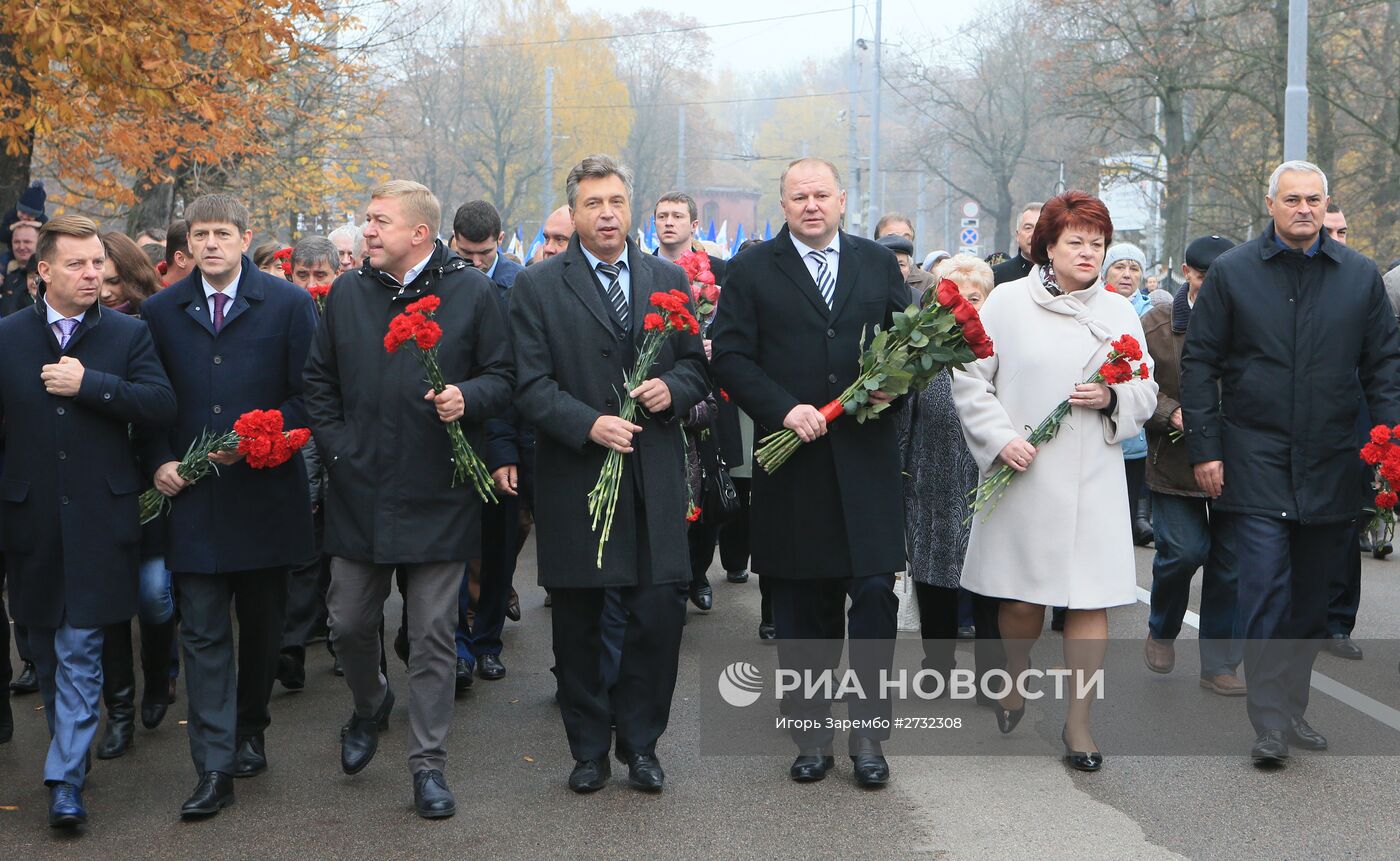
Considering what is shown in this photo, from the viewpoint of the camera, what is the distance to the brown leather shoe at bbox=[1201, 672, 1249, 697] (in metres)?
7.23

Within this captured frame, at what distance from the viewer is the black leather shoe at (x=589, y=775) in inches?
228

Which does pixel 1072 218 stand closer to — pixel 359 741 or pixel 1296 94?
pixel 359 741

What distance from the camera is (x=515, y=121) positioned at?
2776 inches

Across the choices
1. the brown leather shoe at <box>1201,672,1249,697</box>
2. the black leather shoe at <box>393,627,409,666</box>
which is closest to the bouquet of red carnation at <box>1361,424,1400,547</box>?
the brown leather shoe at <box>1201,672,1249,697</box>

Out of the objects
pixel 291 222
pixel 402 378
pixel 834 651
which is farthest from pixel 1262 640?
pixel 291 222

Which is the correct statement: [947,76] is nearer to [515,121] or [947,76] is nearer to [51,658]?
[515,121]

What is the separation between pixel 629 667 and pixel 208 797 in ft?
5.07

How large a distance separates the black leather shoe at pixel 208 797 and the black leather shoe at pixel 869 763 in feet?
7.45

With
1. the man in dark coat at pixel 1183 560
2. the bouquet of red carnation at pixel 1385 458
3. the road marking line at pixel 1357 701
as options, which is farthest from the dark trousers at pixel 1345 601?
the bouquet of red carnation at pixel 1385 458

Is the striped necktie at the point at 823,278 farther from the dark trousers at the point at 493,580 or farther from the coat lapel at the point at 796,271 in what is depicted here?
the dark trousers at the point at 493,580

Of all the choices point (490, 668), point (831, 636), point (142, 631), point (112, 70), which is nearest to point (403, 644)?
point (490, 668)

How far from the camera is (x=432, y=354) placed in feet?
18.3

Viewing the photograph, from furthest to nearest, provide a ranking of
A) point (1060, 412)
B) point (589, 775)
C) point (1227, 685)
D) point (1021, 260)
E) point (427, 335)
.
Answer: point (1021, 260) < point (1227, 685) < point (1060, 412) < point (589, 775) < point (427, 335)

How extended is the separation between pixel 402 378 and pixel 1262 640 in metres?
3.44
